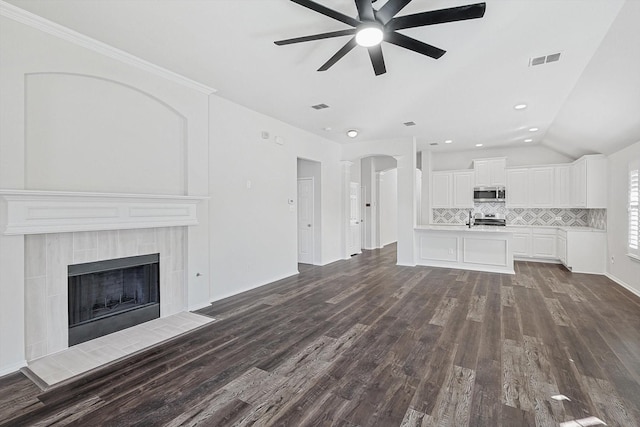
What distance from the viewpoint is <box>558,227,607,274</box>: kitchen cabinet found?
20.0 ft

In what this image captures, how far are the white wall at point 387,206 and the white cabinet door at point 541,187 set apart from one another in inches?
164

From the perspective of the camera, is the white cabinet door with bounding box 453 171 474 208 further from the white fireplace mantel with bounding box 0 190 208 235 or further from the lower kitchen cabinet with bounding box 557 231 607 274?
the white fireplace mantel with bounding box 0 190 208 235

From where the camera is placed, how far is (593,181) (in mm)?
6156

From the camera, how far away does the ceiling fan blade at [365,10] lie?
6.89ft

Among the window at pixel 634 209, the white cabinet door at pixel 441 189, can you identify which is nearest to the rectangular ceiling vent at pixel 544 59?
the window at pixel 634 209

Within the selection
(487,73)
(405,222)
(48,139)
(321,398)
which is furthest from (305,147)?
(321,398)

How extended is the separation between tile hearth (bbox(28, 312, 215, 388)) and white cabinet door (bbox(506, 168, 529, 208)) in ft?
25.3

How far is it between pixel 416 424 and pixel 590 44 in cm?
412

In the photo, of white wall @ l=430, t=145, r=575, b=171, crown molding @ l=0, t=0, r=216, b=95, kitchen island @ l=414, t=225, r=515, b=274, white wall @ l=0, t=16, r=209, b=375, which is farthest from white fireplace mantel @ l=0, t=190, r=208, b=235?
white wall @ l=430, t=145, r=575, b=171

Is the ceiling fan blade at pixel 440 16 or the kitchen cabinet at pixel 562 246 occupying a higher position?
the ceiling fan blade at pixel 440 16

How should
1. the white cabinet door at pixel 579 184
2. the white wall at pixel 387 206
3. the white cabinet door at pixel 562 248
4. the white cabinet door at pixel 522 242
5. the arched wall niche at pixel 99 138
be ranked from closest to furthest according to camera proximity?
the arched wall niche at pixel 99 138 → the white cabinet door at pixel 579 184 → the white cabinet door at pixel 562 248 → the white cabinet door at pixel 522 242 → the white wall at pixel 387 206

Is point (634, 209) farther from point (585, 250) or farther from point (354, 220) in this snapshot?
point (354, 220)

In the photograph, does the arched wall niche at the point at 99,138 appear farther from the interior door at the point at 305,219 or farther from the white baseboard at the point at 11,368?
the interior door at the point at 305,219

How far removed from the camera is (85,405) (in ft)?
7.02
